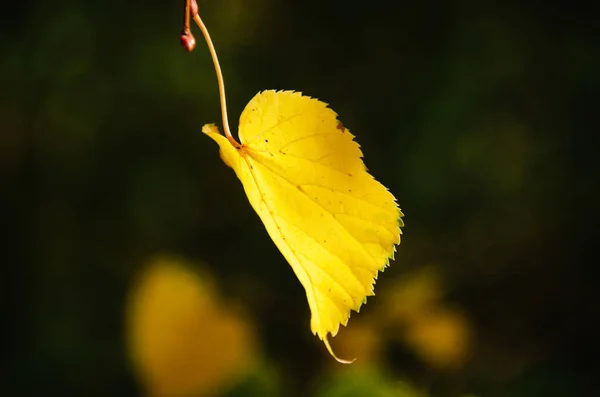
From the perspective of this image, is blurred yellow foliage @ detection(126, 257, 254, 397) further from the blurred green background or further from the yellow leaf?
the yellow leaf

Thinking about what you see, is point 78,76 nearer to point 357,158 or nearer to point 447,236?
point 447,236

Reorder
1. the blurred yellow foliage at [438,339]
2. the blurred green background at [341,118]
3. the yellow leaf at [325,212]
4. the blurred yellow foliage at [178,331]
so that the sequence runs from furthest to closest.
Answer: the blurred green background at [341,118]
the blurred yellow foliage at [438,339]
the blurred yellow foliage at [178,331]
the yellow leaf at [325,212]

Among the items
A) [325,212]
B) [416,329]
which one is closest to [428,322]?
[416,329]

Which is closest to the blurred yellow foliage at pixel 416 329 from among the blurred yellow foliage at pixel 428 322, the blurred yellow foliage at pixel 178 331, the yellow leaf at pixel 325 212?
the blurred yellow foliage at pixel 428 322

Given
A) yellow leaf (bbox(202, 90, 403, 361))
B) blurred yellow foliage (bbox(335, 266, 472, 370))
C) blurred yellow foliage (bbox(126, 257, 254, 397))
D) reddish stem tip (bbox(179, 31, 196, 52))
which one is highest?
reddish stem tip (bbox(179, 31, 196, 52))

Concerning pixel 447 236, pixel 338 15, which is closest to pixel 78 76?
pixel 338 15

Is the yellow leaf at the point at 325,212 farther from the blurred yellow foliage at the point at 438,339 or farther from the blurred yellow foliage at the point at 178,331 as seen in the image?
the blurred yellow foliage at the point at 438,339

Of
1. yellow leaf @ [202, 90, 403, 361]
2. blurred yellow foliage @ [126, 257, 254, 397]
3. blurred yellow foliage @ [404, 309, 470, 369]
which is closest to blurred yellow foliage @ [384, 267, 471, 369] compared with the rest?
blurred yellow foliage @ [404, 309, 470, 369]
